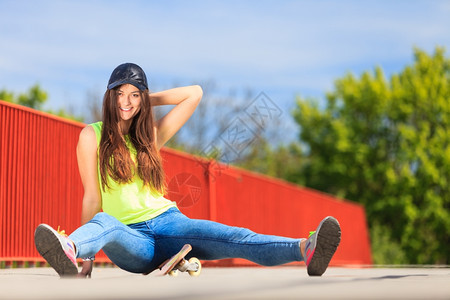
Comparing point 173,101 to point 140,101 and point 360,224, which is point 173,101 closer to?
point 140,101

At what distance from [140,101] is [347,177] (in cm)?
2516

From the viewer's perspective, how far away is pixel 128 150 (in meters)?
3.70

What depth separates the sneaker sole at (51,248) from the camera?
3.00m

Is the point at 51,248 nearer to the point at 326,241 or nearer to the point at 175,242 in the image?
the point at 175,242

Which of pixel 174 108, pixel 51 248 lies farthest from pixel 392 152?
pixel 51 248

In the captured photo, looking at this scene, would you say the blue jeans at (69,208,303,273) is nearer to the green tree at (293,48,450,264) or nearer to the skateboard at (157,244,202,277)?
the skateboard at (157,244,202,277)

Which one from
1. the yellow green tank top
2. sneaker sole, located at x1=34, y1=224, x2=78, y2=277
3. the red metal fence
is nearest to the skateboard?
the yellow green tank top

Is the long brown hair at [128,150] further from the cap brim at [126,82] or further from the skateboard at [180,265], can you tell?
the skateboard at [180,265]

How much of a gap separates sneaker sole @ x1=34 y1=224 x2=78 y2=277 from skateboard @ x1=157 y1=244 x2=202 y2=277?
61 cm

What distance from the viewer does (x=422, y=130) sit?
90.9 ft

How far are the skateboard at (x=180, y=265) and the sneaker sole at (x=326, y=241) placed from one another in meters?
0.65

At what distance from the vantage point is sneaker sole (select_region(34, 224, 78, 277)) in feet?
9.86

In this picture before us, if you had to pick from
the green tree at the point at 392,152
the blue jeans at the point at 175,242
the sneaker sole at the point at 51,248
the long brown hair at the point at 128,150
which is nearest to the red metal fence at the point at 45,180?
the long brown hair at the point at 128,150

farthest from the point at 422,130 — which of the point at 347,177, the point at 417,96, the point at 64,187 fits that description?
the point at 64,187
